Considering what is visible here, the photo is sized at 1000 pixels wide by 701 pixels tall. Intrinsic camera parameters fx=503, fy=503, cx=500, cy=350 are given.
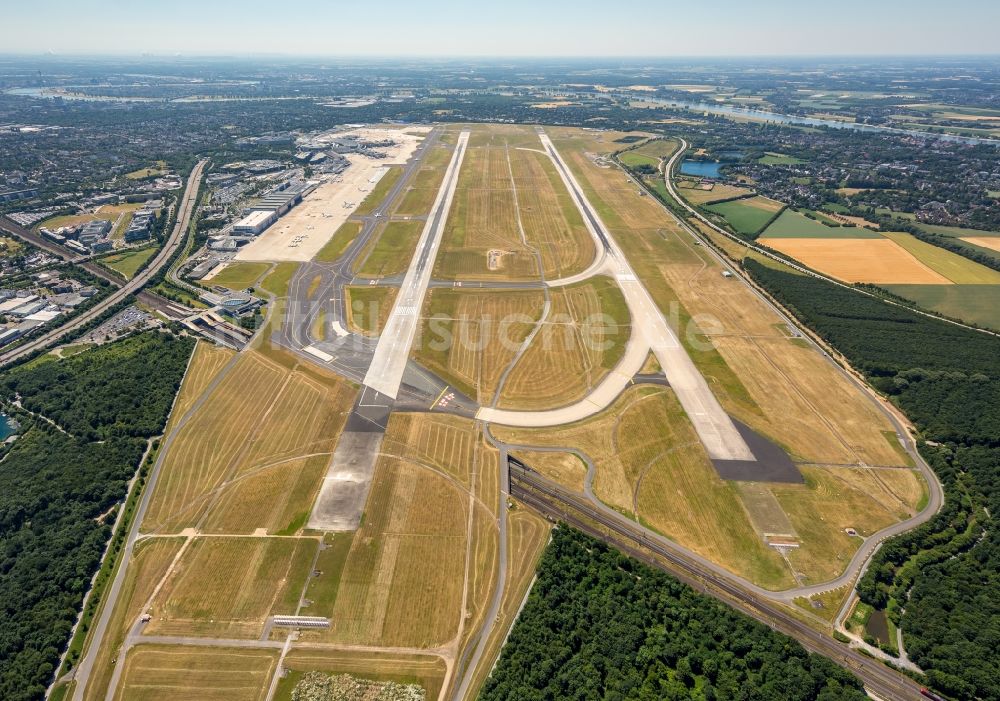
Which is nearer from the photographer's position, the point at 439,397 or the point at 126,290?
the point at 439,397

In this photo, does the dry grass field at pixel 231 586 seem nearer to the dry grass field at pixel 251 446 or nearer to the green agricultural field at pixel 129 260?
the dry grass field at pixel 251 446

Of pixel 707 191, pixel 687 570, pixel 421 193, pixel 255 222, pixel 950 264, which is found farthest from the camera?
pixel 707 191

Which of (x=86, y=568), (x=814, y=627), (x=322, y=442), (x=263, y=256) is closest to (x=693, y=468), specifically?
(x=814, y=627)

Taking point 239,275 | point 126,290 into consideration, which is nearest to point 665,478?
point 239,275

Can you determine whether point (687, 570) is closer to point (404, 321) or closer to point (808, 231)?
point (404, 321)

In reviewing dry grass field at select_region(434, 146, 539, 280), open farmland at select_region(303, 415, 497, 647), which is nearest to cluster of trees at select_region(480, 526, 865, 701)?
open farmland at select_region(303, 415, 497, 647)

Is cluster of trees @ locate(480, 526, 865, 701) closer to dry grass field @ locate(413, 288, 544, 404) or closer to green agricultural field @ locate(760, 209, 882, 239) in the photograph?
dry grass field @ locate(413, 288, 544, 404)
